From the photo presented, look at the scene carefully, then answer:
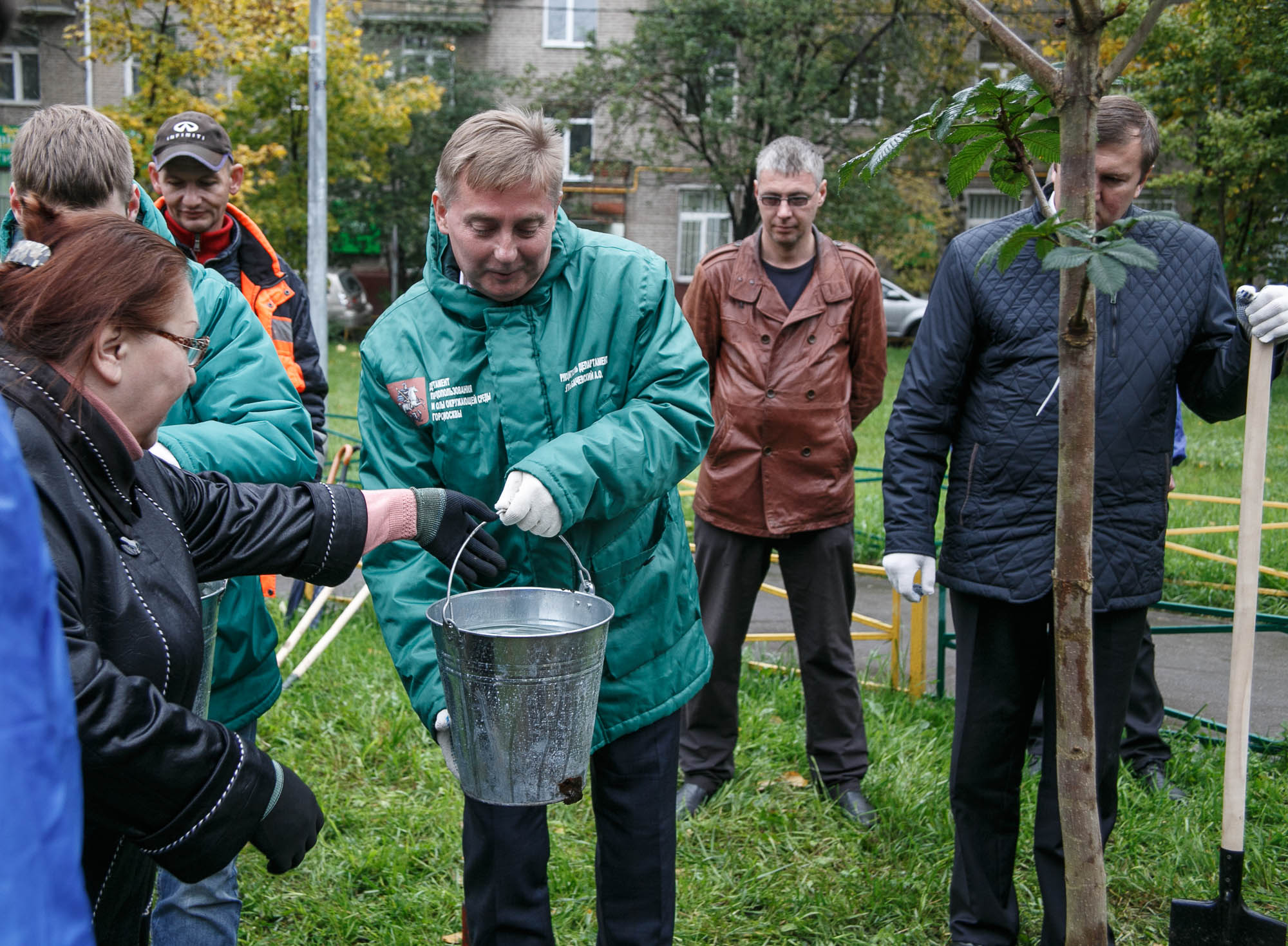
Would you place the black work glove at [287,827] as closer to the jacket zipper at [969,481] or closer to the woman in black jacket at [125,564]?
the woman in black jacket at [125,564]

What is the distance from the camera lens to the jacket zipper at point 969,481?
2865 mm

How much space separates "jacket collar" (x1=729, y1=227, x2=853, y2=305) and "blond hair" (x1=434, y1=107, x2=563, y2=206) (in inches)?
71.0

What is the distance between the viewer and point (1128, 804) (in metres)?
3.70

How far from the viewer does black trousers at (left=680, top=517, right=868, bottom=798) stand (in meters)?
3.93

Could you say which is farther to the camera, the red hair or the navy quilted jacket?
the navy quilted jacket

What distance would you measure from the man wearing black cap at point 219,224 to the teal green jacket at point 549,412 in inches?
55.4

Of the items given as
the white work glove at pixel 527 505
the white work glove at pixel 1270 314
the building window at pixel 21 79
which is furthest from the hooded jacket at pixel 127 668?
the building window at pixel 21 79

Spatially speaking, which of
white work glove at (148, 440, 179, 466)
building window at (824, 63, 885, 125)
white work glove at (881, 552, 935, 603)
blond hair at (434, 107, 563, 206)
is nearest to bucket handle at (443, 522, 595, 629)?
white work glove at (148, 440, 179, 466)

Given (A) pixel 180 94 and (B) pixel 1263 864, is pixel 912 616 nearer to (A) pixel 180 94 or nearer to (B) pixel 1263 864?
(B) pixel 1263 864

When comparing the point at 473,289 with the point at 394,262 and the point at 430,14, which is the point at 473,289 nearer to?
the point at 394,262

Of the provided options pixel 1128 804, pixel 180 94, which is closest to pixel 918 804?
pixel 1128 804

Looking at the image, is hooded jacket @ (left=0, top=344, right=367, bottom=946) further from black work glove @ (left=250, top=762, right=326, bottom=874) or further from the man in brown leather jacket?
the man in brown leather jacket

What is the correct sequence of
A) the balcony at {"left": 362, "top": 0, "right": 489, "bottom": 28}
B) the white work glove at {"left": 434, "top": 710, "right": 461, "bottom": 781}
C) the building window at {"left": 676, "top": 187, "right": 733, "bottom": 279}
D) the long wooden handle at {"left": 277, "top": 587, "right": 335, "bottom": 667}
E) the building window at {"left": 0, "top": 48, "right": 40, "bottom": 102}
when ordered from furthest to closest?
the building window at {"left": 0, "top": 48, "right": 40, "bottom": 102}, the building window at {"left": 676, "top": 187, "right": 733, "bottom": 279}, the balcony at {"left": 362, "top": 0, "right": 489, "bottom": 28}, the long wooden handle at {"left": 277, "top": 587, "right": 335, "bottom": 667}, the white work glove at {"left": 434, "top": 710, "right": 461, "bottom": 781}

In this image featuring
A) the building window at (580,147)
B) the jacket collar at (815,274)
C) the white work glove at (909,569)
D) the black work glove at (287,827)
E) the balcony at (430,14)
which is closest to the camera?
the black work glove at (287,827)
